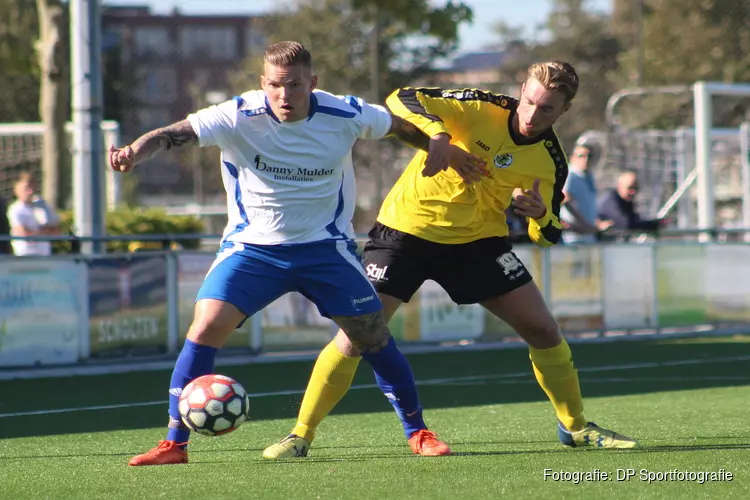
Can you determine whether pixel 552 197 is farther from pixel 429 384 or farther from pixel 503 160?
pixel 429 384

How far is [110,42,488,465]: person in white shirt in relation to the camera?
19.8ft

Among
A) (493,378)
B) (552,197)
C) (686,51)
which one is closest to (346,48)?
(686,51)

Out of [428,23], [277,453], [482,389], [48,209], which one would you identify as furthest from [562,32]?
[277,453]

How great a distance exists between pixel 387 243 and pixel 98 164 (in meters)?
7.33

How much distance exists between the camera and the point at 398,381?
6605 millimetres

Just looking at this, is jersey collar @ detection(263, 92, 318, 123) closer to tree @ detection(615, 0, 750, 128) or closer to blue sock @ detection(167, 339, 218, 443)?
blue sock @ detection(167, 339, 218, 443)

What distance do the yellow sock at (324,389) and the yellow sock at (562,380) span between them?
1.00m

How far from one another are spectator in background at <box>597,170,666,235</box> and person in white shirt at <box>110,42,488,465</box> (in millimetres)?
10066

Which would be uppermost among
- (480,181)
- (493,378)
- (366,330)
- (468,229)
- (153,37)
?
(153,37)

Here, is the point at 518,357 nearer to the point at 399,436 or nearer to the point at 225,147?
the point at 399,436

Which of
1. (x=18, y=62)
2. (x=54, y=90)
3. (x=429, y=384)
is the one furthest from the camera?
(x=18, y=62)

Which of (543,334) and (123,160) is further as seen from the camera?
(543,334)

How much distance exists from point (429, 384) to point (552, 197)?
13.8 feet

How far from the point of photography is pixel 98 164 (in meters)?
13.4
